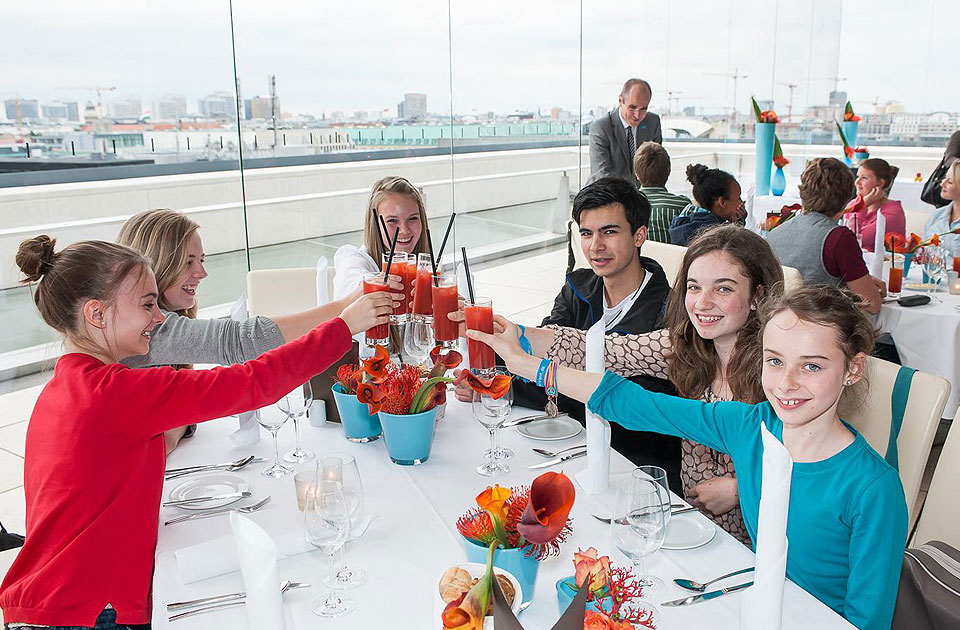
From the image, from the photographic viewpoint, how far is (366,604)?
1237 mm

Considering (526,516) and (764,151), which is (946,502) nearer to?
(526,516)

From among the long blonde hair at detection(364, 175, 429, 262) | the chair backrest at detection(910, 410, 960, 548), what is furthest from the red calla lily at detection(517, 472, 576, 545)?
the long blonde hair at detection(364, 175, 429, 262)

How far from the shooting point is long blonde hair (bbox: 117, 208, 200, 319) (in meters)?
2.23

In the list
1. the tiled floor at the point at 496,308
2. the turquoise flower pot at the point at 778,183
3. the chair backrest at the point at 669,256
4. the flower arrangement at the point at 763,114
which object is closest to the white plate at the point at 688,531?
the chair backrest at the point at 669,256

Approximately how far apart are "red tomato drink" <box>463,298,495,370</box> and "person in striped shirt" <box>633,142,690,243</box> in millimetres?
2559

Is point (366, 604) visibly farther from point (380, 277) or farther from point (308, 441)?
point (380, 277)

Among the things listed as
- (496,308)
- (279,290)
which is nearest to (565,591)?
(279,290)

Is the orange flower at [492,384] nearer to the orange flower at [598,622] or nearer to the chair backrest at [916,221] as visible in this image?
the orange flower at [598,622]

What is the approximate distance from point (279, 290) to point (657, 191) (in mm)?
2341

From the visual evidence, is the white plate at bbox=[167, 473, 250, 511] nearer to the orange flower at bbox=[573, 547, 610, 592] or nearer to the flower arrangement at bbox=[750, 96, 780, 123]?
the orange flower at bbox=[573, 547, 610, 592]

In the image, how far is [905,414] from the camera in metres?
1.76

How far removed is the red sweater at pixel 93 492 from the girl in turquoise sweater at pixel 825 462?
91cm

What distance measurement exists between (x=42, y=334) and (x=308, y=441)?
317 centimetres

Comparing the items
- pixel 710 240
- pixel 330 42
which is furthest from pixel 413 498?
pixel 330 42
